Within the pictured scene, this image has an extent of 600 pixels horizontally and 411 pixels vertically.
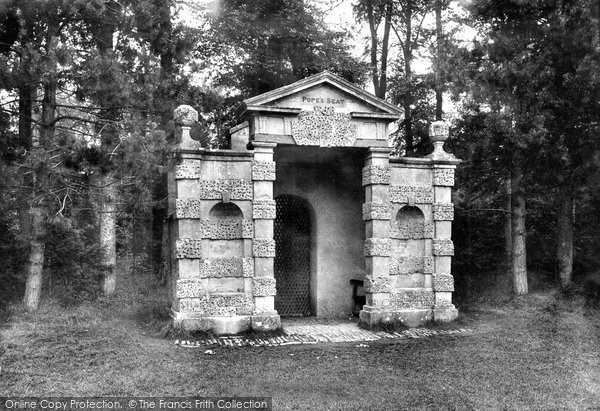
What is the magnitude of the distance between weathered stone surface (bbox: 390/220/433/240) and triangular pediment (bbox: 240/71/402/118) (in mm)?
2420

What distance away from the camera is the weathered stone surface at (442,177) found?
14.0 metres

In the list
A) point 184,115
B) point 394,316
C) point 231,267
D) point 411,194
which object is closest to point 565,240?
point 411,194

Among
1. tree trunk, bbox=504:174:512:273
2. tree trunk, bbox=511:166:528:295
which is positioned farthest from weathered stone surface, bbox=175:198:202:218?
tree trunk, bbox=504:174:512:273

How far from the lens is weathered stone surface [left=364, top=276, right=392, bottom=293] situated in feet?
43.9

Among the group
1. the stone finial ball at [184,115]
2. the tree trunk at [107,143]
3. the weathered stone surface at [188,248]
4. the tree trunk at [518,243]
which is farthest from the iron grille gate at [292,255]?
the tree trunk at [518,243]

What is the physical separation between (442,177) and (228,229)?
4956 millimetres

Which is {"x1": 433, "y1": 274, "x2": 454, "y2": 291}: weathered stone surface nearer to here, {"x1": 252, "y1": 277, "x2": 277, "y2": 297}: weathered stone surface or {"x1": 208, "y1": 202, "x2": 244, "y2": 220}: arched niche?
{"x1": 252, "y1": 277, "x2": 277, "y2": 297}: weathered stone surface

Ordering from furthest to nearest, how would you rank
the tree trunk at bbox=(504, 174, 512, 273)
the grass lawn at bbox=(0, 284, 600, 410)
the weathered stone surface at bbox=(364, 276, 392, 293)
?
1. the tree trunk at bbox=(504, 174, 512, 273)
2. the weathered stone surface at bbox=(364, 276, 392, 293)
3. the grass lawn at bbox=(0, 284, 600, 410)

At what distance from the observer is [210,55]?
2081 cm

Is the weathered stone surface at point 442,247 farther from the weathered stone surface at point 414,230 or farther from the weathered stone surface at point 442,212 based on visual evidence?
the weathered stone surface at point 442,212

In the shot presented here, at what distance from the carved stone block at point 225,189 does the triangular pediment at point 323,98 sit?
1.55 meters

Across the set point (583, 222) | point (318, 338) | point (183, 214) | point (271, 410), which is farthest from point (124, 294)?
point (583, 222)

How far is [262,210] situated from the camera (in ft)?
41.9

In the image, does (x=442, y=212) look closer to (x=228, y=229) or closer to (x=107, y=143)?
(x=228, y=229)
